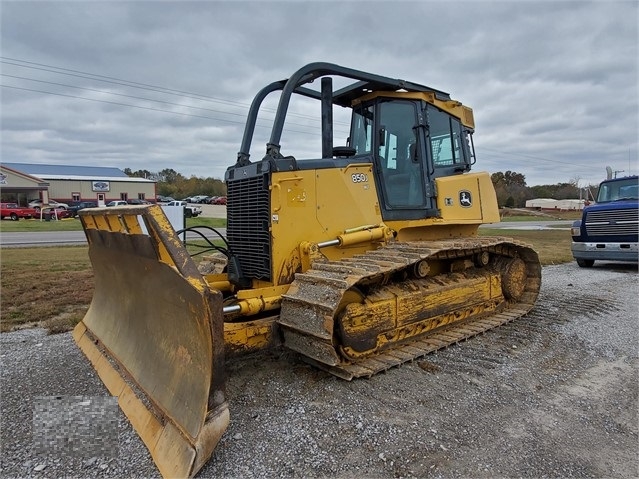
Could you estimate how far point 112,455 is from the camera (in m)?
3.00

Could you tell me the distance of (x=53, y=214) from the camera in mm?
35219

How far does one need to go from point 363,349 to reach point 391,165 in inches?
90.0

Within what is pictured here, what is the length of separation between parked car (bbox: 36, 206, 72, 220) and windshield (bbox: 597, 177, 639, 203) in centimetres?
3526

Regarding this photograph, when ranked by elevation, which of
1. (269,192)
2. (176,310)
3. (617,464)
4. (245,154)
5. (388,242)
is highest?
(245,154)

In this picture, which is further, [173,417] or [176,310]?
[176,310]

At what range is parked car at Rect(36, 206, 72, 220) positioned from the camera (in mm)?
34969

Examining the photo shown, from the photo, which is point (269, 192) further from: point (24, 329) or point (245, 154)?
point (24, 329)

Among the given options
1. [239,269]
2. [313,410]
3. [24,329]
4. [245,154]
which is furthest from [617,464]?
[24,329]

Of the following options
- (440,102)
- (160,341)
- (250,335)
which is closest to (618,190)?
(440,102)

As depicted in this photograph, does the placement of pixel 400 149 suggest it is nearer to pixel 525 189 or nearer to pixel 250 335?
pixel 250 335

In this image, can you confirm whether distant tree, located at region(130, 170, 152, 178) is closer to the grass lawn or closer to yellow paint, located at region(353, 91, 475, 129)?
the grass lawn

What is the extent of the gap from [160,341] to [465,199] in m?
4.22

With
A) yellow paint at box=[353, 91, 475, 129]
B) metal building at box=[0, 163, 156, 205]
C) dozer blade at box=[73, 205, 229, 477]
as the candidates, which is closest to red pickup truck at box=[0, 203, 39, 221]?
metal building at box=[0, 163, 156, 205]

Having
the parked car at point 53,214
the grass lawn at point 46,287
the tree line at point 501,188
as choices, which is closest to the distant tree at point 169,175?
the tree line at point 501,188
